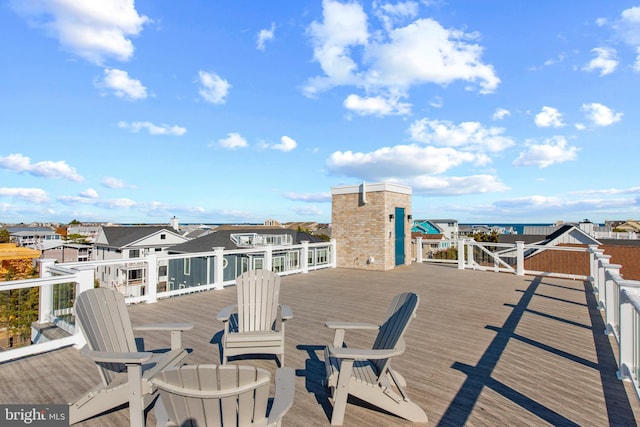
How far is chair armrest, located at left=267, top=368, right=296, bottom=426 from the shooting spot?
157 cm

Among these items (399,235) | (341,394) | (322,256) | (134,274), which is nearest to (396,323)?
(341,394)

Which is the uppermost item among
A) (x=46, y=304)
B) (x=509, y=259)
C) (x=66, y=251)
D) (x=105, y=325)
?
(x=105, y=325)

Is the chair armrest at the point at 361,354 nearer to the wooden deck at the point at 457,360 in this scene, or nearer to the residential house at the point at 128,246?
the wooden deck at the point at 457,360

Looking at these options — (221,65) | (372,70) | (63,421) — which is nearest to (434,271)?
(372,70)

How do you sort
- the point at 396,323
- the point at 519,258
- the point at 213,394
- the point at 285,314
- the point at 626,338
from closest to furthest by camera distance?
1. the point at 213,394
2. the point at 396,323
3. the point at 626,338
4. the point at 285,314
5. the point at 519,258

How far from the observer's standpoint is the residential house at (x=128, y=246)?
25062mm

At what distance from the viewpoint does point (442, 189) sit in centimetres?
2292

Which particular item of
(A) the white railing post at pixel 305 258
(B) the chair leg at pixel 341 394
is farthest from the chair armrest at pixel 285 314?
(A) the white railing post at pixel 305 258

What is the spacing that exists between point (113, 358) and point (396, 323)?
2.08 metres

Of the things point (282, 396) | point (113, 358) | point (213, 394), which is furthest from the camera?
point (113, 358)

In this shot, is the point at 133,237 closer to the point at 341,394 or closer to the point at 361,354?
the point at 341,394

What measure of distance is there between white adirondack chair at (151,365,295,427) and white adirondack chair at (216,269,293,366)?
160cm

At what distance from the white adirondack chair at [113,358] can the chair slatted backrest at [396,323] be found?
5.60 feet

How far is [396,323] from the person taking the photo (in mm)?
2621
